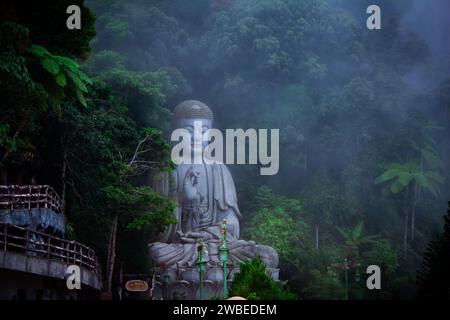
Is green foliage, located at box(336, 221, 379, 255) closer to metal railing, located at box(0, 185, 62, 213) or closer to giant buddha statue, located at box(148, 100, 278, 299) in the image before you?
giant buddha statue, located at box(148, 100, 278, 299)

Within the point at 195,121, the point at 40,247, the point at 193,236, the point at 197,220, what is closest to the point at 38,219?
the point at 40,247

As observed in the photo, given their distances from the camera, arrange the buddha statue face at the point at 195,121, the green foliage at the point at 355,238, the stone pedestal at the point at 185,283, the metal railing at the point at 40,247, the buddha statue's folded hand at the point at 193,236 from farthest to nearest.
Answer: the green foliage at the point at 355,238, the buddha statue face at the point at 195,121, the buddha statue's folded hand at the point at 193,236, the stone pedestal at the point at 185,283, the metal railing at the point at 40,247

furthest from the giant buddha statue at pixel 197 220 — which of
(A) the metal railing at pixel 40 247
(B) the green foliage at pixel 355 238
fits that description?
(B) the green foliage at pixel 355 238

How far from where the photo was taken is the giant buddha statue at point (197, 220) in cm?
2117

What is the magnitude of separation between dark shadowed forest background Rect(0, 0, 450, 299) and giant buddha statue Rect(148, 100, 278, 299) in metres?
0.66

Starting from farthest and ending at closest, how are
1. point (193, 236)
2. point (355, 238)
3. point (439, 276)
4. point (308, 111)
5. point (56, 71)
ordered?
1. point (308, 111)
2. point (355, 238)
3. point (193, 236)
4. point (439, 276)
5. point (56, 71)

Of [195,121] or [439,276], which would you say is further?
[195,121]

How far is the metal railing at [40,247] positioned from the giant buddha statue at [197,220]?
1795 mm

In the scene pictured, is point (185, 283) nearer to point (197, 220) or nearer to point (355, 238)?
point (197, 220)

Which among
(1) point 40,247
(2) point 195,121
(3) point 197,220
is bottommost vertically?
(1) point 40,247

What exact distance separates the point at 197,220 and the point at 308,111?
210 inches

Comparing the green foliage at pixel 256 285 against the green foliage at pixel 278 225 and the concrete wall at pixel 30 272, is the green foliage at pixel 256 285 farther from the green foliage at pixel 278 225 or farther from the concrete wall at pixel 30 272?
the green foliage at pixel 278 225

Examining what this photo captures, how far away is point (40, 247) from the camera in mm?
17031
